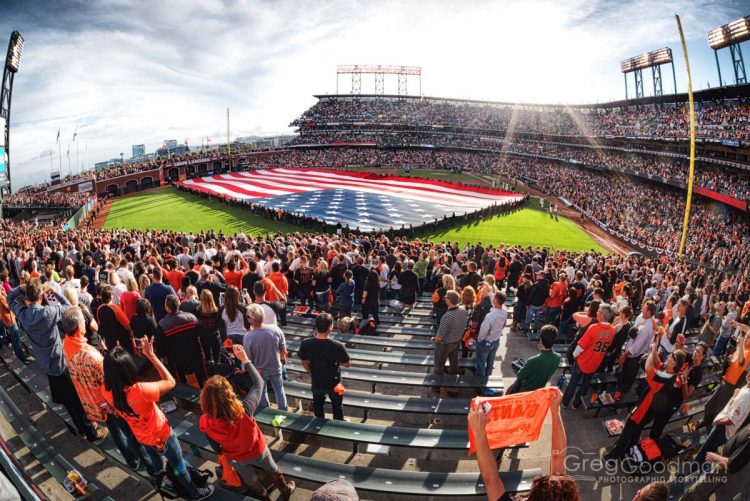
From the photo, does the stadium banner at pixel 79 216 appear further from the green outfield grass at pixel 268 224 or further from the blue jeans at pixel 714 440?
the blue jeans at pixel 714 440

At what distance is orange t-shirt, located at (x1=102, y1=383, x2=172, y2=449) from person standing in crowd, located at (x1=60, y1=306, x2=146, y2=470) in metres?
0.87

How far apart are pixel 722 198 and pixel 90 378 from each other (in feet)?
126

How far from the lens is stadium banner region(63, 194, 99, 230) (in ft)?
96.9

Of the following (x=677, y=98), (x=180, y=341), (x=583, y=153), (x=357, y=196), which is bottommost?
(x=180, y=341)

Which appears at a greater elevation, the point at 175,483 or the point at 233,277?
the point at 233,277

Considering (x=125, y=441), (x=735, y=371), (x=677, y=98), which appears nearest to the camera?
(x=125, y=441)

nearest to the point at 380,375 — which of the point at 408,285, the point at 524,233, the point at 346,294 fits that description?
the point at 346,294

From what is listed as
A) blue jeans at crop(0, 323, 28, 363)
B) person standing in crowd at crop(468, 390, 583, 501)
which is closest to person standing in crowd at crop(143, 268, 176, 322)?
blue jeans at crop(0, 323, 28, 363)

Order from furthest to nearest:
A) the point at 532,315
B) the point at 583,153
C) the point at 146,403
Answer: the point at 583,153, the point at 532,315, the point at 146,403

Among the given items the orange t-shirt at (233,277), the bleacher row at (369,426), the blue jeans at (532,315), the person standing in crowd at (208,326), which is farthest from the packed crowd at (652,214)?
the person standing in crowd at (208,326)

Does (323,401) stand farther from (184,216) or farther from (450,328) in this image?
(184,216)

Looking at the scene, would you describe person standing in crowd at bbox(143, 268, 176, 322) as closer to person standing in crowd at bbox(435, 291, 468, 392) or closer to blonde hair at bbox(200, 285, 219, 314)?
blonde hair at bbox(200, 285, 219, 314)

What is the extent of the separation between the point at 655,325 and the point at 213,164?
210ft

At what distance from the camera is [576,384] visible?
6.67 m
